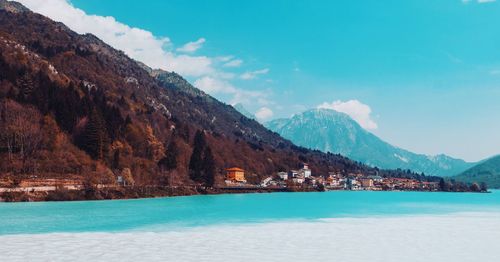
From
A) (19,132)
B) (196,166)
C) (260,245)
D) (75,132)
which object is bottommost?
(260,245)

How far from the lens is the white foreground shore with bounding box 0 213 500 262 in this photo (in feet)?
69.8

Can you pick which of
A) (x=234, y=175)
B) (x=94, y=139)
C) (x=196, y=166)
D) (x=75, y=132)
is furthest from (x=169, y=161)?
(x=234, y=175)

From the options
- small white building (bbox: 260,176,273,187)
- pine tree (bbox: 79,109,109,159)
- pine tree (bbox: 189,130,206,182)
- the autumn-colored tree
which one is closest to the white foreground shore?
the autumn-colored tree

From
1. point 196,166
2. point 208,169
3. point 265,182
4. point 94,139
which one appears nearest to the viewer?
point 94,139

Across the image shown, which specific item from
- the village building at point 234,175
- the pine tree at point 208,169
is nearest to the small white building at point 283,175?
the village building at point 234,175

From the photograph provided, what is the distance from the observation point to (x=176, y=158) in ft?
375

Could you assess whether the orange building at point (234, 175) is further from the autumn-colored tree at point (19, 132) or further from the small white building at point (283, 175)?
the autumn-colored tree at point (19, 132)

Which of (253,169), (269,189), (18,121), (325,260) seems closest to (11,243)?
(325,260)

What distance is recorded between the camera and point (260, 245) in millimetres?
25094

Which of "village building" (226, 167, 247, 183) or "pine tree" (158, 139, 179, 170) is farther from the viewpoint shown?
"village building" (226, 167, 247, 183)

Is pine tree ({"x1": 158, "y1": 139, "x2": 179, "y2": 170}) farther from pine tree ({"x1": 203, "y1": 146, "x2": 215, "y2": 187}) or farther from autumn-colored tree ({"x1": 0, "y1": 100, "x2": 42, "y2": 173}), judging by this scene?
autumn-colored tree ({"x1": 0, "y1": 100, "x2": 42, "y2": 173})

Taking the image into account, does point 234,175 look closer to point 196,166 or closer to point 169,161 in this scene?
point 196,166

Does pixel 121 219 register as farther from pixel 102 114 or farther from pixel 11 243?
pixel 102 114

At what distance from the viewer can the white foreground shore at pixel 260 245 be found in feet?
69.8
